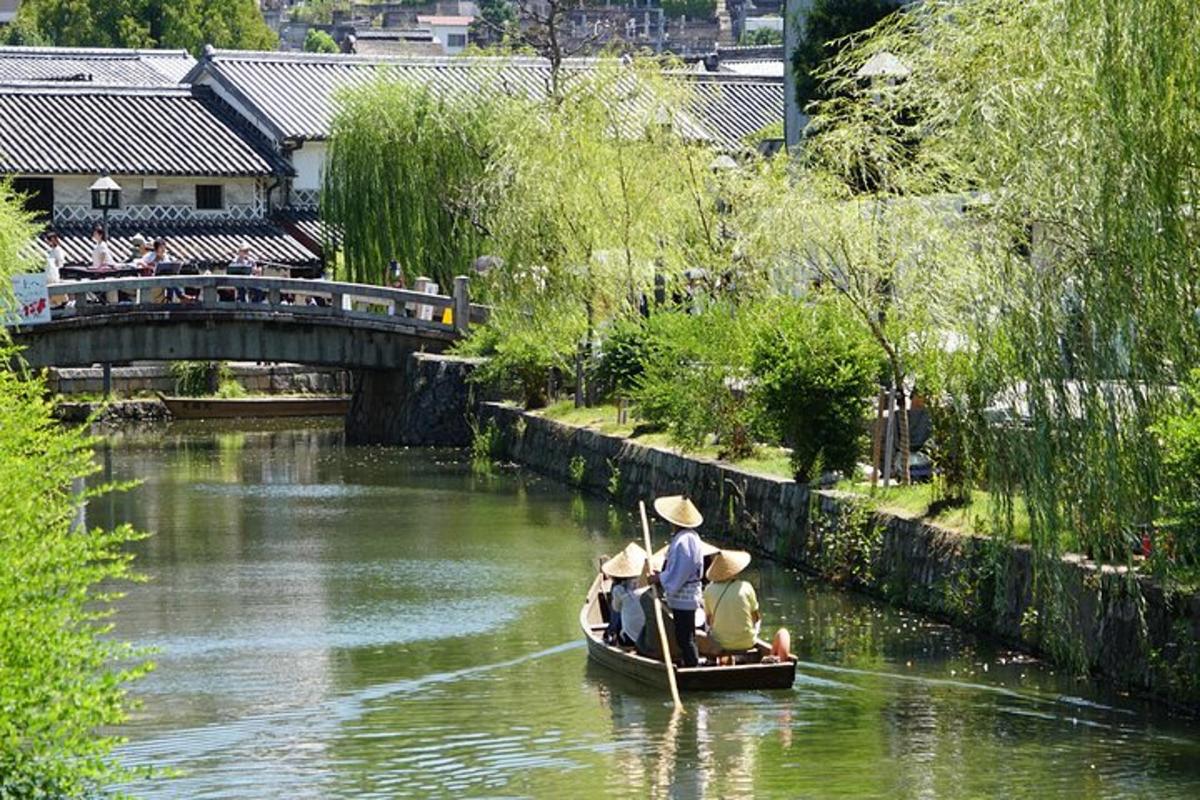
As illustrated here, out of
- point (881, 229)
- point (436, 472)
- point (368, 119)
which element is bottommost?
point (436, 472)

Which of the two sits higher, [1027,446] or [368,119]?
[368,119]

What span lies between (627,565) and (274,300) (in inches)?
895

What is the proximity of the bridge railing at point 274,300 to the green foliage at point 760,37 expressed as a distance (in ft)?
234

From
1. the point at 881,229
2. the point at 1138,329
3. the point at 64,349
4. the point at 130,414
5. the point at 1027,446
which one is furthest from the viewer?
the point at 130,414

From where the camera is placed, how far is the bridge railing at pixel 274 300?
3759 centimetres

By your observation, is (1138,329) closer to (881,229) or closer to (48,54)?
(881,229)

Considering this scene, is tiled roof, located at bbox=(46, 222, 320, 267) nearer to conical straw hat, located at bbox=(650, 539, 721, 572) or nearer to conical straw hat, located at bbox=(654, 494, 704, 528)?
conical straw hat, located at bbox=(650, 539, 721, 572)

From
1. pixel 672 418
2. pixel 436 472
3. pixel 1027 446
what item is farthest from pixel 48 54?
pixel 1027 446

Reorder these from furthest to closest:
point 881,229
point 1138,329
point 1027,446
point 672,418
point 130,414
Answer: point 130,414, point 672,418, point 881,229, point 1027,446, point 1138,329

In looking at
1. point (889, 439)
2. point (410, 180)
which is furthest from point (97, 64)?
point (889, 439)

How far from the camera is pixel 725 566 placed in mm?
19141

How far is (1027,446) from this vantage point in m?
17.9

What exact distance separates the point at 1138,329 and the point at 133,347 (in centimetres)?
2505

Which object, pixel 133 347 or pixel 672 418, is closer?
pixel 672 418
